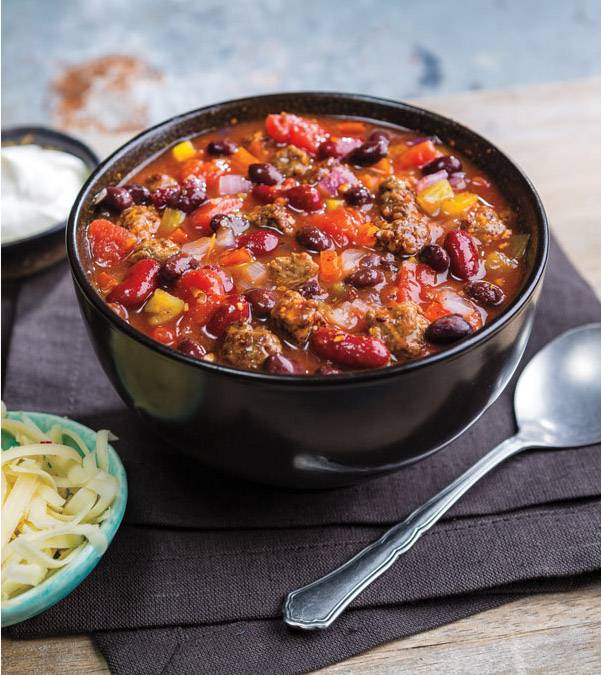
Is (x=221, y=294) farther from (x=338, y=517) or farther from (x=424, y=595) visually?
(x=424, y=595)

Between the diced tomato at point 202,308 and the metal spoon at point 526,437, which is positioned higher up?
the diced tomato at point 202,308

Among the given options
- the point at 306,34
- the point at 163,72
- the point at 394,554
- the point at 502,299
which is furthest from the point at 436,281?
the point at 306,34

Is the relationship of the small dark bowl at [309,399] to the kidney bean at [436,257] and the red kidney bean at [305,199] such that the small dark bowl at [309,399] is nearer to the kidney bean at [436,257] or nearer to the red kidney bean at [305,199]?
the kidney bean at [436,257]

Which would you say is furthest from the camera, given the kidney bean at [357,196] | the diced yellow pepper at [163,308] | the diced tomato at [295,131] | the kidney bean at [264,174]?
the diced tomato at [295,131]

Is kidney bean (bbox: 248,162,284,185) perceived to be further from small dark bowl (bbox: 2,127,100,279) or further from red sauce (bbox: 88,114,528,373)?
small dark bowl (bbox: 2,127,100,279)

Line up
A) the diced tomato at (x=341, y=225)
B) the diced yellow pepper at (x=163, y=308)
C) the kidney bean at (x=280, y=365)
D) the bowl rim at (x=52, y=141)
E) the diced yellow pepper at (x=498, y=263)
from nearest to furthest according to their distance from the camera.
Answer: the kidney bean at (x=280, y=365) → the diced yellow pepper at (x=163, y=308) → the diced yellow pepper at (x=498, y=263) → the diced tomato at (x=341, y=225) → the bowl rim at (x=52, y=141)

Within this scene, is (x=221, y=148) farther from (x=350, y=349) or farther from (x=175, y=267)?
A: (x=350, y=349)

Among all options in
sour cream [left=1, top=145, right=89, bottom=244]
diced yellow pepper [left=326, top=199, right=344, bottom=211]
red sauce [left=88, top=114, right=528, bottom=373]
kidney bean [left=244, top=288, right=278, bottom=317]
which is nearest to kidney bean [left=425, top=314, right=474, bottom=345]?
red sauce [left=88, top=114, right=528, bottom=373]

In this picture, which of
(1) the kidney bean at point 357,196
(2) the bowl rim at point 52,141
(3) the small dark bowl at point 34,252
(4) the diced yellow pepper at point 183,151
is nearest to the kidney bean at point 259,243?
(1) the kidney bean at point 357,196
